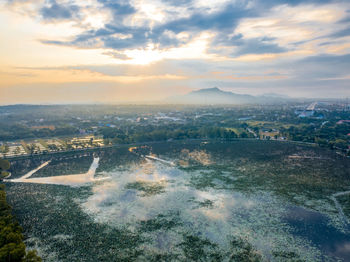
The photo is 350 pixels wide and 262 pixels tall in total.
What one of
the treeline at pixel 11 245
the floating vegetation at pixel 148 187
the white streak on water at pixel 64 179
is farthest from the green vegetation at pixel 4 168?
the floating vegetation at pixel 148 187

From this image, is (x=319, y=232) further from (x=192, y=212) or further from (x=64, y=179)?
(x=64, y=179)

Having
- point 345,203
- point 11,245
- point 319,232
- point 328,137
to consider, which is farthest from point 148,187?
point 328,137

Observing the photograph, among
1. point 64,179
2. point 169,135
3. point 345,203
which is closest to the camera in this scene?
point 345,203

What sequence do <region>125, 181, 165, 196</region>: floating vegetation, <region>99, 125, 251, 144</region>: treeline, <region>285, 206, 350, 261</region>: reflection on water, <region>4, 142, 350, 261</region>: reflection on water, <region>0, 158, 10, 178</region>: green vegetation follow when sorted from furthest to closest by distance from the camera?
<region>99, 125, 251, 144</region>: treeline, <region>0, 158, 10, 178</region>: green vegetation, <region>125, 181, 165, 196</region>: floating vegetation, <region>4, 142, 350, 261</region>: reflection on water, <region>285, 206, 350, 261</region>: reflection on water

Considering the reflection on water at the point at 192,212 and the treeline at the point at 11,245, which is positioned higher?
the treeline at the point at 11,245

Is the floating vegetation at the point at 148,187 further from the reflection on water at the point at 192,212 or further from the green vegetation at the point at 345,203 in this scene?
the green vegetation at the point at 345,203

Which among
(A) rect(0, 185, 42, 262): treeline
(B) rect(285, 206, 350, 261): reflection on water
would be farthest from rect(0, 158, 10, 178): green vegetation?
(B) rect(285, 206, 350, 261): reflection on water

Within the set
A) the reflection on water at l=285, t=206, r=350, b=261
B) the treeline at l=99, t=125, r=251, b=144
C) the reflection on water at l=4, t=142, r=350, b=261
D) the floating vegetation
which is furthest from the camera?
the treeline at l=99, t=125, r=251, b=144

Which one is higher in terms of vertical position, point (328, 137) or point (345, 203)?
point (328, 137)

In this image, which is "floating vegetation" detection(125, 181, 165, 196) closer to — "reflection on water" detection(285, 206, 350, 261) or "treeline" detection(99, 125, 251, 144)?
"reflection on water" detection(285, 206, 350, 261)
